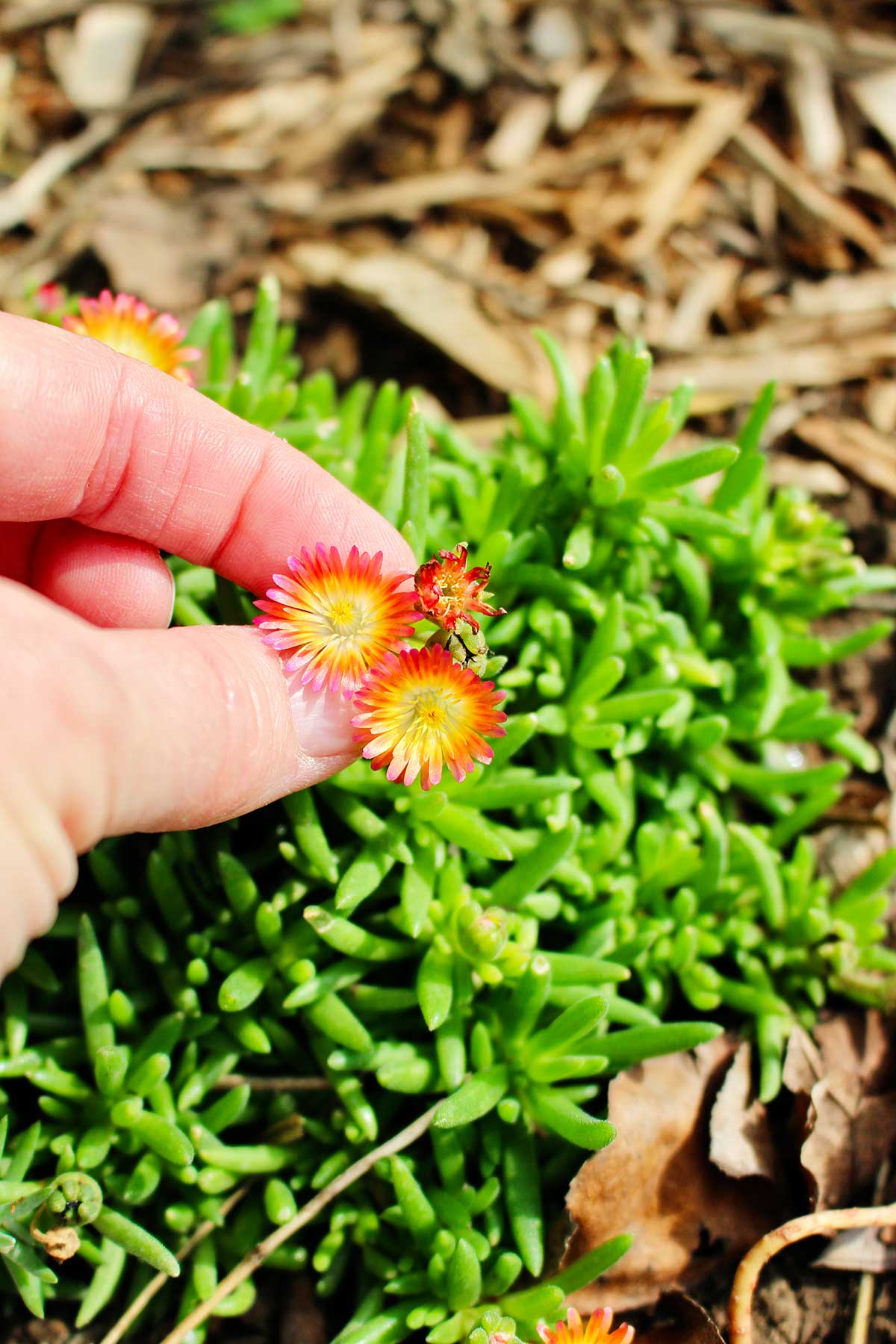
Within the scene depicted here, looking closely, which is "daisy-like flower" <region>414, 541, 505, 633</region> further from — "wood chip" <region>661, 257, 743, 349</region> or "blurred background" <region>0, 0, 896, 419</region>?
"wood chip" <region>661, 257, 743, 349</region>

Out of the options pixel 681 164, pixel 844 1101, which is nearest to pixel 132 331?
pixel 844 1101

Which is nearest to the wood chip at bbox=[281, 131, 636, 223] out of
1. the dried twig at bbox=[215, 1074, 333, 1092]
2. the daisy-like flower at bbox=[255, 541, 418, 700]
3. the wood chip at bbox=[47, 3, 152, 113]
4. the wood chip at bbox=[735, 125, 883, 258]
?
the wood chip at bbox=[735, 125, 883, 258]

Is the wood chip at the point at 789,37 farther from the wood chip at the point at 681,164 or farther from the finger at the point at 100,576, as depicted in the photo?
the finger at the point at 100,576

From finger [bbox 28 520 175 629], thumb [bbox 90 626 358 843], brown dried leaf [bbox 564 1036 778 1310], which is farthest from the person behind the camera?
brown dried leaf [bbox 564 1036 778 1310]

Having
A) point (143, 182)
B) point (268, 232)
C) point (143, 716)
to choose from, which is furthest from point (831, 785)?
point (143, 182)

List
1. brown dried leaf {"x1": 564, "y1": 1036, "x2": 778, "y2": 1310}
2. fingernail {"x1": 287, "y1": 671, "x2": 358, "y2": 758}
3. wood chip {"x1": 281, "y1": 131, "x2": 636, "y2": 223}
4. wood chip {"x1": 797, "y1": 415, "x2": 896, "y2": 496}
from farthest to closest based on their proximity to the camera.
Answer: wood chip {"x1": 281, "y1": 131, "x2": 636, "y2": 223}, wood chip {"x1": 797, "y1": 415, "x2": 896, "y2": 496}, brown dried leaf {"x1": 564, "y1": 1036, "x2": 778, "y2": 1310}, fingernail {"x1": 287, "y1": 671, "x2": 358, "y2": 758}

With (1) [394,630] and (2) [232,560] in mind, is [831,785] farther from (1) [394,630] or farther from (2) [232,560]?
(2) [232,560]
